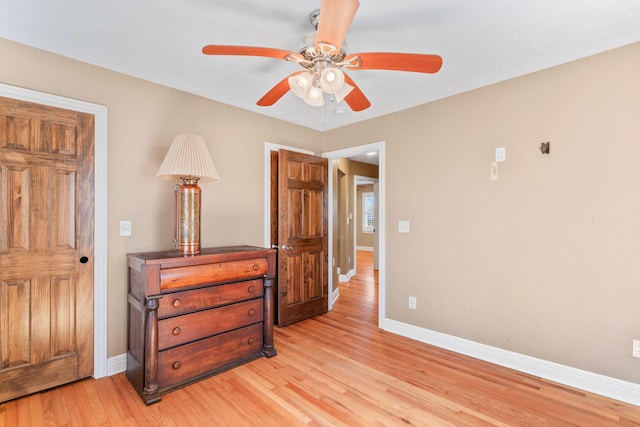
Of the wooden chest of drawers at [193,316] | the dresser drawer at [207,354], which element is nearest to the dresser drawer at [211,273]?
the wooden chest of drawers at [193,316]

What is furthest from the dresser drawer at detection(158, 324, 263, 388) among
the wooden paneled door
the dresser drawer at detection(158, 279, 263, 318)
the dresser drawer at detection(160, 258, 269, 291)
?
the wooden paneled door

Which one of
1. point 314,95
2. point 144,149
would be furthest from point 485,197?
point 144,149

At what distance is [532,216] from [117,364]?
11.8 ft

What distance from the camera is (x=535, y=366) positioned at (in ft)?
7.83

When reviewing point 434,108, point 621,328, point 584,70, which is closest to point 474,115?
point 434,108

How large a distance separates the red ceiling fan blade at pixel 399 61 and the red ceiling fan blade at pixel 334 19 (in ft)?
0.82

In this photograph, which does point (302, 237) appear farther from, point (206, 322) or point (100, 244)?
point (100, 244)

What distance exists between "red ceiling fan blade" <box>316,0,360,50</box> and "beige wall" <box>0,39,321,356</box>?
195cm

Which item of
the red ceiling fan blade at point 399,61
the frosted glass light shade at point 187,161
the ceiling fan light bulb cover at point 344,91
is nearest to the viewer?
the red ceiling fan blade at point 399,61

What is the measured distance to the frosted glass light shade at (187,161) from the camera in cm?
228

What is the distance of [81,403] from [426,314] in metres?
2.92

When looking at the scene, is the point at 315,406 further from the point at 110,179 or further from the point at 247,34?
the point at 247,34

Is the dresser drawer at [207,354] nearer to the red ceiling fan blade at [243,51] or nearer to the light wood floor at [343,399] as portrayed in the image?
the light wood floor at [343,399]

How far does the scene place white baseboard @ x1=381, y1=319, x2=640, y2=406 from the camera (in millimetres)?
2061
